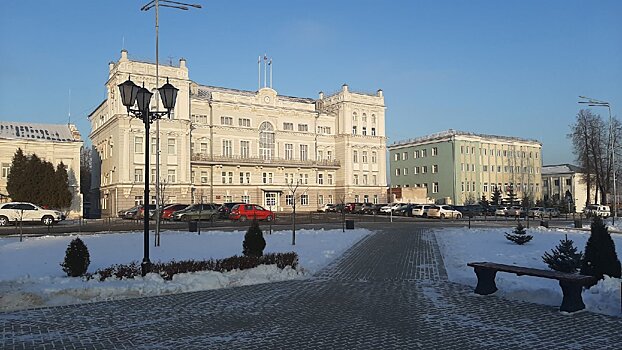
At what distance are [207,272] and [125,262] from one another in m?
3.88

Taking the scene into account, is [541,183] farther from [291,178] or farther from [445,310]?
[445,310]

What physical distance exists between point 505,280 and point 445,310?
3073 mm

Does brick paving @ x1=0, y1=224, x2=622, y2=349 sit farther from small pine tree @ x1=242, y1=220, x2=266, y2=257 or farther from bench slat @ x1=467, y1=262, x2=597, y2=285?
small pine tree @ x1=242, y1=220, x2=266, y2=257

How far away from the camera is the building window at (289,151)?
77.7 meters

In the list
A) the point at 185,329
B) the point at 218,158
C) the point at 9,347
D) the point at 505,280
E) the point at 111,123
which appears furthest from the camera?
the point at 218,158

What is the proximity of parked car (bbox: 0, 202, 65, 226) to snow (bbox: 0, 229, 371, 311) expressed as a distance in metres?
15.9

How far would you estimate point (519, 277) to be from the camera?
493 inches

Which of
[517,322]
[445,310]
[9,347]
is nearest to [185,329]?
[9,347]

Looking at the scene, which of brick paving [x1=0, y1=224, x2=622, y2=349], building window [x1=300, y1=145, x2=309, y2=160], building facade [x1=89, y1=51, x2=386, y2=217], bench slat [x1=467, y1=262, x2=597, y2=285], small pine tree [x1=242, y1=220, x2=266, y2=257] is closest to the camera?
brick paving [x1=0, y1=224, x2=622, y2=349]

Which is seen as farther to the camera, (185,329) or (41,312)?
(41,312)

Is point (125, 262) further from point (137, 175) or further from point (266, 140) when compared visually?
point (266, 140)

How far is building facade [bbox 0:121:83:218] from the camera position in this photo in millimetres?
53562

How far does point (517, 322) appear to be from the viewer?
8.50 m

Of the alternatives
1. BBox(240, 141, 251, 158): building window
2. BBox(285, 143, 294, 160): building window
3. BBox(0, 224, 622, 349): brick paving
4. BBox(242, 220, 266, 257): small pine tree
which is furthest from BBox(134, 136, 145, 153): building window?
BBox(0, 224, 622, 349): brick paving
